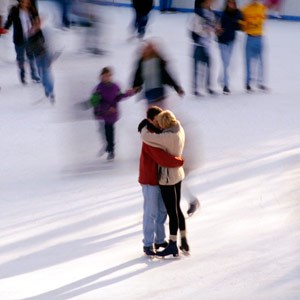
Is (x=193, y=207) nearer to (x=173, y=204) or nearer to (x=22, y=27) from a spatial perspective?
(x=173, y=204)

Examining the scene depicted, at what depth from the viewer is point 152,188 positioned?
6.14 meters

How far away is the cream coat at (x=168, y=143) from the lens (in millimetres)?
5992

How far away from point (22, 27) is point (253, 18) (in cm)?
289

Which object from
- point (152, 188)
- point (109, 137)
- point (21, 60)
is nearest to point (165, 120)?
point (152, 188)

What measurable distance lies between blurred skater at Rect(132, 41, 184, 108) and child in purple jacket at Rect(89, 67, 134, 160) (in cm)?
24

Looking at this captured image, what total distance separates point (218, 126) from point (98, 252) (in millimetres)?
3767

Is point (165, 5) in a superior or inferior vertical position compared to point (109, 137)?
inferior

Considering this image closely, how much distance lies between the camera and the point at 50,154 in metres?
8.87

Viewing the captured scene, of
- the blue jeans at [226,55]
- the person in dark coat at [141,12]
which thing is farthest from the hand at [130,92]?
the person in dark coat at [141,12]

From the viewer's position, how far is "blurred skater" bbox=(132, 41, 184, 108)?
8266 millimetres

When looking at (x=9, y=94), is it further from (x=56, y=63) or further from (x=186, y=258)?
(x=186, y=258)

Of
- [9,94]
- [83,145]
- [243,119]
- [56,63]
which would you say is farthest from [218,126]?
[56,63]

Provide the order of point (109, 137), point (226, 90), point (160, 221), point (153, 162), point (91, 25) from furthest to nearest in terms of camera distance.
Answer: point (226, 90) → point (109, 137) → point (160, 221) → point (153, 162) → point (91, 25)

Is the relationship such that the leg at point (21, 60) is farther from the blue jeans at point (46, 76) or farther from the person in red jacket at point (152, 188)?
the person in red jacket at point (152, 188)
